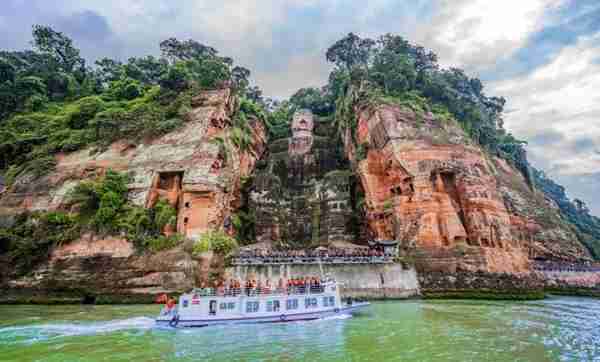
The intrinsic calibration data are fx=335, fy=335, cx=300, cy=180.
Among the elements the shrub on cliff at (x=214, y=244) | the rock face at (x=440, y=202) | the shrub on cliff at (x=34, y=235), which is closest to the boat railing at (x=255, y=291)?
the shrub on cliff at (x=214, y=244)

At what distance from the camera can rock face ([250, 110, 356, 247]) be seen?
110ft

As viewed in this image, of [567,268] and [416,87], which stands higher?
[416,87]

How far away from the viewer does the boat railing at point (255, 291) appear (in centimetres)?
1664

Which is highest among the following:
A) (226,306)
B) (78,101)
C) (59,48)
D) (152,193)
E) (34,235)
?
(59,48)

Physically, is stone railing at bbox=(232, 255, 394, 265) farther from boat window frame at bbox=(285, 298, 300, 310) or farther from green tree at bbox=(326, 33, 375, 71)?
green tree at bbox=(326, 33, 375, 71)

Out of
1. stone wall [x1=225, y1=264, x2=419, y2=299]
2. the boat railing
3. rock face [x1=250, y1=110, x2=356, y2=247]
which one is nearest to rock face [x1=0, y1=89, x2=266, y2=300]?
rock face [x1=250, y1=110, x2=356, y2=247]

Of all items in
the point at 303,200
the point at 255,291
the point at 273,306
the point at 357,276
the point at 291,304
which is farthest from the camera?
the point at 303,200

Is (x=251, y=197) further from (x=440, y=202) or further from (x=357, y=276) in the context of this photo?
(x=440, y=202)

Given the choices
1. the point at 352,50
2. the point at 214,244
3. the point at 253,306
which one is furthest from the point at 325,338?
the point at 352,50

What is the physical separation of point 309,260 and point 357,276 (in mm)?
3738

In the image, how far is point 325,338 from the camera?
41.3 ft

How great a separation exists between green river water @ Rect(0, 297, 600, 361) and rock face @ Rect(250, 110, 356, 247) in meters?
15.5

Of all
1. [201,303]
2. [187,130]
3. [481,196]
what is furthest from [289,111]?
[201,303]

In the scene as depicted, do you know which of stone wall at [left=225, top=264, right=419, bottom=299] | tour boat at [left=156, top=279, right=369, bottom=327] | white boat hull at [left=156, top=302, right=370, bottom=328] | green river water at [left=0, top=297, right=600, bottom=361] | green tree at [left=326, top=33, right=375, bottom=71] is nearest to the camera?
green river water at [left=0, top=297, right=600, bottom=361]
